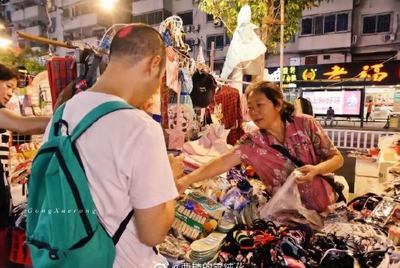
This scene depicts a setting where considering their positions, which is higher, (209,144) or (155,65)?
(155,65)

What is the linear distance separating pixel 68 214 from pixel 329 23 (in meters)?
23.0

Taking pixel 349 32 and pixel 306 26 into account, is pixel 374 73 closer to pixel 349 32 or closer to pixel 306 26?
pixel 349 32

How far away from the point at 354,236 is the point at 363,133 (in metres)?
9.34

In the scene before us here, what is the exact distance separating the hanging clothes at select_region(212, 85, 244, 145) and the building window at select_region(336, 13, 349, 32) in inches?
771

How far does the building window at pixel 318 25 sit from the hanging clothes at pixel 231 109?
64.6 feet

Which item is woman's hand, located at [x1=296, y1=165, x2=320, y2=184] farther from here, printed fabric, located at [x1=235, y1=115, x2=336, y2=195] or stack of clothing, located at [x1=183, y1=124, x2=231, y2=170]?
stack of clothing, located at [x1=183, y1=124, x2=231, y2=170]

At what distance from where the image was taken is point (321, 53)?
2078 cm

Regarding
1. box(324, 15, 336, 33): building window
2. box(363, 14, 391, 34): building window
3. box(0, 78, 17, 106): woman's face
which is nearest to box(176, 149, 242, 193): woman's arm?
box(0, 78, 17, 106): woman's face

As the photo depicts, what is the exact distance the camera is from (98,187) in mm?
1024

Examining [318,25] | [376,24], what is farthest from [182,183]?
[376,24]

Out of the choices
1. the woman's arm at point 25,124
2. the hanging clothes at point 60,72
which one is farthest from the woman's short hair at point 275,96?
the woman's arm at point 25,124

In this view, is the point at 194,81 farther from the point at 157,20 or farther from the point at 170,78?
the point at 157,20

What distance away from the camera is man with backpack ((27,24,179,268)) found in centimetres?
97

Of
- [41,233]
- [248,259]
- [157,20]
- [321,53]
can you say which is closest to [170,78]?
[248,259]
